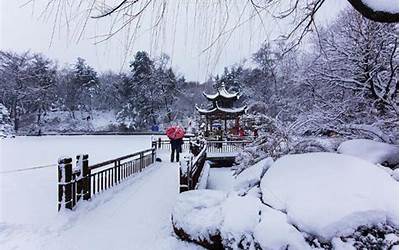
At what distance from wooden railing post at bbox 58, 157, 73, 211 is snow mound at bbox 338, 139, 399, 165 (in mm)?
4794

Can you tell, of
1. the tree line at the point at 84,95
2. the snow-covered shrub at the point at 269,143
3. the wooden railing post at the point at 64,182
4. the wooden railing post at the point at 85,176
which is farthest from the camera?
the tree line at the point at 84,95

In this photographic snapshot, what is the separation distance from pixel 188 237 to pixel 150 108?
130ft

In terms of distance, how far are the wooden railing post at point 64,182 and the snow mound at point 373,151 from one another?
15.7ft

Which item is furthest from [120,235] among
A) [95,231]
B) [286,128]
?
[286,128]

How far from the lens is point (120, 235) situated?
4.80 meters

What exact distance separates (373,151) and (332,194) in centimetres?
221

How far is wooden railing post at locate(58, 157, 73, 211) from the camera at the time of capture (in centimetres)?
546

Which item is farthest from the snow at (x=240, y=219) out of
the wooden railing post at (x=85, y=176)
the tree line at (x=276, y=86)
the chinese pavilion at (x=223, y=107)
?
the chinese pavilion at (x=223, y=107)

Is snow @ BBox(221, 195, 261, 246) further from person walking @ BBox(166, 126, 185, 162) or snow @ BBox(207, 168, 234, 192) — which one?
person walking @ BBox(166, 126, 185, 162)

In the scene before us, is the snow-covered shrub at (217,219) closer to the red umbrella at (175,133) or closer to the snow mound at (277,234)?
the snow mound at (277,234)

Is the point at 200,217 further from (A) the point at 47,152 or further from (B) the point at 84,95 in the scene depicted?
(B) the point at 84,95

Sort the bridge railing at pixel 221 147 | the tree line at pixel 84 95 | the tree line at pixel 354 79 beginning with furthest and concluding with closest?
the tree line at pixel 84 95 < the bridge railing at pixel 221 147 < the tree line at pixel 354 79

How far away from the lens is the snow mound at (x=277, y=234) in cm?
345

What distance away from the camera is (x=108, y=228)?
508 cm
